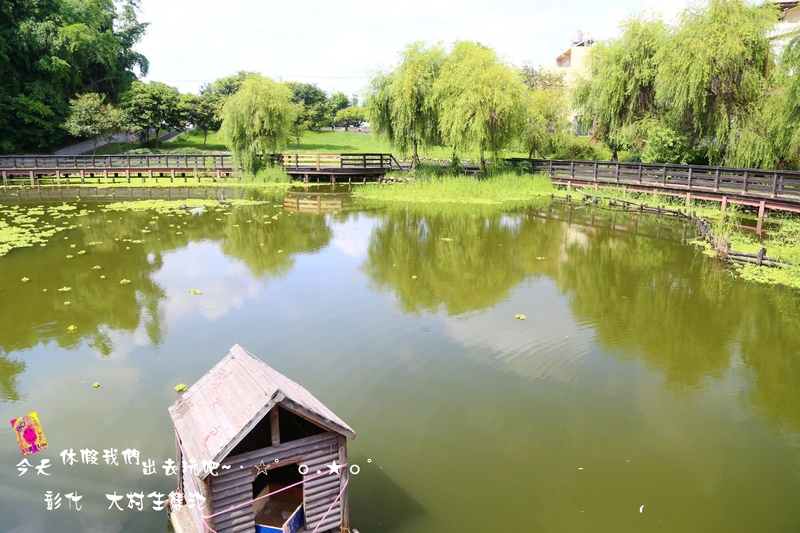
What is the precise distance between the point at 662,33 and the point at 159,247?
2249 centimetres

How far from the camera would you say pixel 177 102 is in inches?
1784

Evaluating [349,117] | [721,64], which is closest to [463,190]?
[721,64]

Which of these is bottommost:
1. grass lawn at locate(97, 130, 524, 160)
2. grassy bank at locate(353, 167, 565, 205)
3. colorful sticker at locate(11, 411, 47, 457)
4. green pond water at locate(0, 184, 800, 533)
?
green pond water at locate(0, 184, 800, 533)

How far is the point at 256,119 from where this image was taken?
28.4m

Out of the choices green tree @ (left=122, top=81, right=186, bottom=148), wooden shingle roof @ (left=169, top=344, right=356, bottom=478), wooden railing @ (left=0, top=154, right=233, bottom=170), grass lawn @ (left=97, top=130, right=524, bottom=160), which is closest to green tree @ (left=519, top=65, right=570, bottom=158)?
grass lawn @ (left=97, top=130, right=524, bottom=160)

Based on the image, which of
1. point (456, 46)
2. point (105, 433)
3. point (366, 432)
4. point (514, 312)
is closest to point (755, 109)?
point (456, 46)

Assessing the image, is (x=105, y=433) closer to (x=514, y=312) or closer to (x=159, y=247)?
(x=514, y=312)

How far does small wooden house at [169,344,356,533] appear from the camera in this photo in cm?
379

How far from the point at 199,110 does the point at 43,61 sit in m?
11.5

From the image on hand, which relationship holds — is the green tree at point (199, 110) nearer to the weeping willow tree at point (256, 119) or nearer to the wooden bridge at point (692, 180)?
the weeping willow tree at point (256, 119)

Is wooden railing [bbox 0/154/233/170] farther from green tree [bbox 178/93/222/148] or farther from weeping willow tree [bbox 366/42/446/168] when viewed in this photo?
green tree [bbox 178/93/222/148]

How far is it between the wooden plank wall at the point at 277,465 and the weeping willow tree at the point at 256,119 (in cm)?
2637

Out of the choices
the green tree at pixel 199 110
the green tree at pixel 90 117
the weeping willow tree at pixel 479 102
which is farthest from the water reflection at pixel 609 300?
the green tree at pixel 199 110

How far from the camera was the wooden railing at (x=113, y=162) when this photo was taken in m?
30.3
